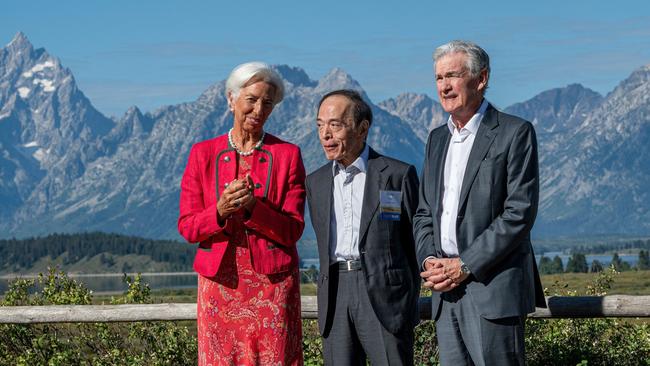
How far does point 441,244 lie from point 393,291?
1.19 feet

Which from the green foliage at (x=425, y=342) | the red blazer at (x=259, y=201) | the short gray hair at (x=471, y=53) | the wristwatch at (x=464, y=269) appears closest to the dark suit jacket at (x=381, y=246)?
the red blazer at (x=259, y=201)

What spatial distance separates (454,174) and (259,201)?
0.97 meters

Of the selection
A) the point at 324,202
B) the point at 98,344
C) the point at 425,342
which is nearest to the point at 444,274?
the point at 324,202

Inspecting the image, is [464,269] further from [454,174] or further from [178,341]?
[178,341]

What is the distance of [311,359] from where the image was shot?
816cm

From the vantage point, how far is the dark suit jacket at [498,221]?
4.56 metres

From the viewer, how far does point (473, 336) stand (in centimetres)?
468

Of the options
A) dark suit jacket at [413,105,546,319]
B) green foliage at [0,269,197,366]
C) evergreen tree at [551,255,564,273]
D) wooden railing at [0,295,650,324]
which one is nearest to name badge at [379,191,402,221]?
dark suit jacket at [413,105,546,319]

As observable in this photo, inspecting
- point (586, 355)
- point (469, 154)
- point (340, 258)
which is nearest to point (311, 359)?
point (586, 355)

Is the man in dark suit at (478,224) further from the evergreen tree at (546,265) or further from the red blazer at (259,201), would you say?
the evergreen tree at (546,265)

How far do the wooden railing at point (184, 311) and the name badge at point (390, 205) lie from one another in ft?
5.98

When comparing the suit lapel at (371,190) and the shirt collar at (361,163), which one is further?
the shirt collar at (361,163)

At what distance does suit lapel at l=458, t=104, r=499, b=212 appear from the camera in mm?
4703

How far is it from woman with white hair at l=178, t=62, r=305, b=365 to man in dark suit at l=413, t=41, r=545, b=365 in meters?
0.70
